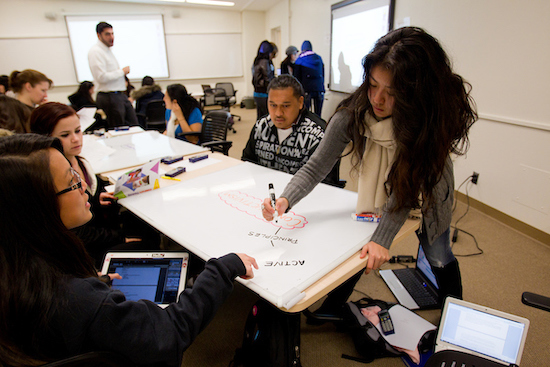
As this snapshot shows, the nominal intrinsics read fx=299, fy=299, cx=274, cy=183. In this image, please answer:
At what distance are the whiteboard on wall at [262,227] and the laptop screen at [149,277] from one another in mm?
98

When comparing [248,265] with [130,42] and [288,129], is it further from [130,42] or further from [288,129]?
[130,42]

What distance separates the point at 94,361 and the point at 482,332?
4.49 feet

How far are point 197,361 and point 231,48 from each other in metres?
8.93

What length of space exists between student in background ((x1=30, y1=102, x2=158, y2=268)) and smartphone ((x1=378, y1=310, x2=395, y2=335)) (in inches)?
49.2

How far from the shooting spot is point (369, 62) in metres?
1.02

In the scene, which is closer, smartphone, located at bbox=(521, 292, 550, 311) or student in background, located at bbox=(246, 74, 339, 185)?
smartphone, located at bbox=(521, 292, 550, 311)

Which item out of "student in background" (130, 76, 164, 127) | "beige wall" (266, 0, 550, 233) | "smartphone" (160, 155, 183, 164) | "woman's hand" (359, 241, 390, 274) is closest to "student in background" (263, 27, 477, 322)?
"woman's hand" (359, 241, 390, 274)

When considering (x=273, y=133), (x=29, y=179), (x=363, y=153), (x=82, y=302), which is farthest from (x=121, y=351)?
(x=273, y=133)

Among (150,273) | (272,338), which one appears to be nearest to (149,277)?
(150,273)

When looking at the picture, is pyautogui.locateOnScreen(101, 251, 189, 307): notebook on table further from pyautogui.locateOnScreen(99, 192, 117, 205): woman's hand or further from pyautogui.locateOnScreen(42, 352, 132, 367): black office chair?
pyautogui.locateOnScreen(99, 192, 117, 205): woman's hand

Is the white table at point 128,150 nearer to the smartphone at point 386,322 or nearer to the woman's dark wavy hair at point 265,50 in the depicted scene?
the smartphone at point 386,322

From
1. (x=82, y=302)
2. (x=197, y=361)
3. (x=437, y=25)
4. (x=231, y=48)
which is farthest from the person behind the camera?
(x=231, y=48)

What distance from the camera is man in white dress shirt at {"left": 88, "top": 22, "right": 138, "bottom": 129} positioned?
3.43 m

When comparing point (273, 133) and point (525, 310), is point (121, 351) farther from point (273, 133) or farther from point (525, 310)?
point (525, 310)
